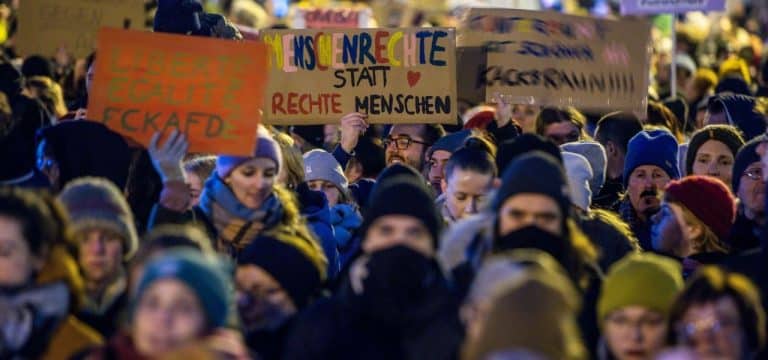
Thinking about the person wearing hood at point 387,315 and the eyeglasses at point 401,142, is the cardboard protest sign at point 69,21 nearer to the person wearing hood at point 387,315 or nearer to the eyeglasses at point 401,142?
the eyeglasses at point 401,142

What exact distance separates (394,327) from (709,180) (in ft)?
9.67

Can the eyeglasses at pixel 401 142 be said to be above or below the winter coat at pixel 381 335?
below

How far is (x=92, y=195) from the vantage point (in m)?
7.38

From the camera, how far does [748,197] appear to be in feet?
30.9

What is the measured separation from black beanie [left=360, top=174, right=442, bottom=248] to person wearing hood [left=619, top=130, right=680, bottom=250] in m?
3.00

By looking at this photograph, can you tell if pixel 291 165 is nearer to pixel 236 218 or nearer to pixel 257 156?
pixel 257 156

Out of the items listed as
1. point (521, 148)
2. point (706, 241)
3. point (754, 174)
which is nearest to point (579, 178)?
point (521, 148)

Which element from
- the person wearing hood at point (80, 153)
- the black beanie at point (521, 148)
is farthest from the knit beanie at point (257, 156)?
the black beanie at point (521, 148)

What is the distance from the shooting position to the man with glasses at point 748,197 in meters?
9.09

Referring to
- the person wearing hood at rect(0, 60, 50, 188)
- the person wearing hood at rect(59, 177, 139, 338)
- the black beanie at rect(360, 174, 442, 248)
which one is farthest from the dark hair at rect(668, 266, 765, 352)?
the person wearing hood at rect(0, 60, 50, 188)

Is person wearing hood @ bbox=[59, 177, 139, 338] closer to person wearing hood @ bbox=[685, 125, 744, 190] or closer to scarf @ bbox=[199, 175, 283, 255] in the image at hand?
scarf @ bbox=[199, 175, 283, 255]

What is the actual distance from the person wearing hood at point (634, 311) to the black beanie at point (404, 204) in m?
0.76

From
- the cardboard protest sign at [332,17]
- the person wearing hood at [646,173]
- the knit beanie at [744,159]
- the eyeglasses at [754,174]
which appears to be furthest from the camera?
the cardboard protest sign at [332,17]

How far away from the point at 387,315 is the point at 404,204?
606 millimetres
